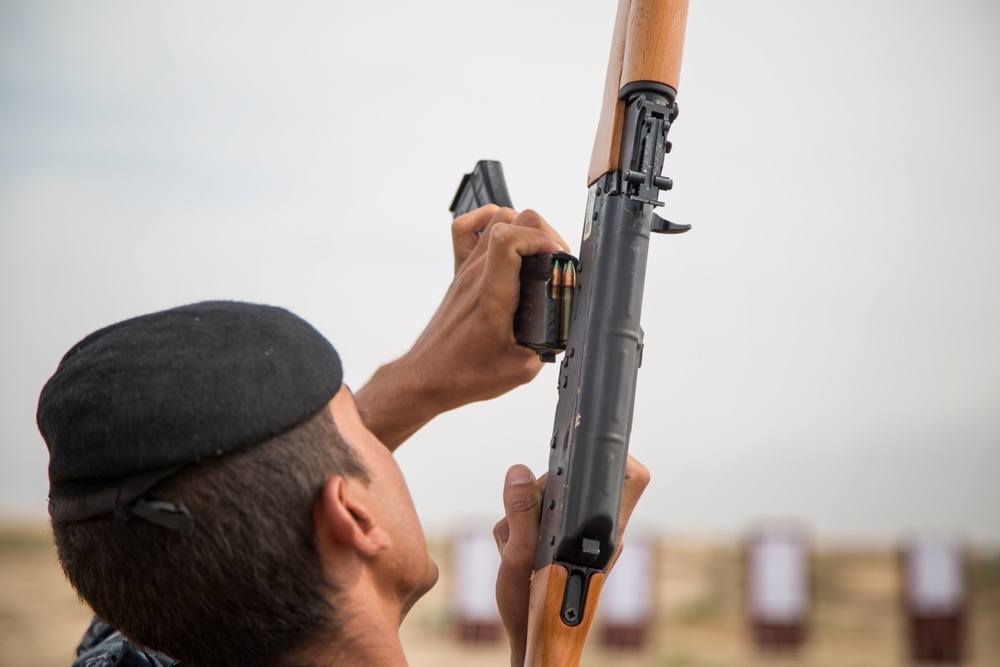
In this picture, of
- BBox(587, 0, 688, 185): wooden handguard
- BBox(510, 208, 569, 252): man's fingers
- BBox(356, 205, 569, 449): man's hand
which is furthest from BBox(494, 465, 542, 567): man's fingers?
BBox(587, 0, 688, 185): wooden handguard

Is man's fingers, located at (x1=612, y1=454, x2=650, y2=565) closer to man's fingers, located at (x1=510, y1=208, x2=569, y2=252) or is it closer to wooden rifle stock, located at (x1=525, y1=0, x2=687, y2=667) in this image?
wooden rifle stock, located at (x1=525, y1=0, x2=687, y2=667)

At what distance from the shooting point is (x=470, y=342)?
5.46 feet

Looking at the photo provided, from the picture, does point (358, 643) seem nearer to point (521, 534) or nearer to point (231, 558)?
point (231, 558)

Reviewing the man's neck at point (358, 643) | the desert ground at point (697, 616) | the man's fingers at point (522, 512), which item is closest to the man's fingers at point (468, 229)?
the man's fingers at point (522, 512)

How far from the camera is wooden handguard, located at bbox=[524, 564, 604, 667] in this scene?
4.39ft

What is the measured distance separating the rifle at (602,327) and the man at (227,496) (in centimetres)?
21

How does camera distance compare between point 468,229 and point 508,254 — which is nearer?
point 508,254

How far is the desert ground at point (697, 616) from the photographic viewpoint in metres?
9.02

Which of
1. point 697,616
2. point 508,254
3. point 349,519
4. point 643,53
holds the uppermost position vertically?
point 697,616

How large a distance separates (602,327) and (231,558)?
23.1 inches

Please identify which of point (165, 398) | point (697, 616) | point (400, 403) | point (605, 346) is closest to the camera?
point (165, 398)

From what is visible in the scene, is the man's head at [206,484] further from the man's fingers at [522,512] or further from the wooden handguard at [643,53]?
the wooden handguard at [643,53]

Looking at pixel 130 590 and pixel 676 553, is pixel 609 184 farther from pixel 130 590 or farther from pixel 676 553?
pixel 676 553

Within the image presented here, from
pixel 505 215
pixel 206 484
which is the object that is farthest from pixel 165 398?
pixel 505 215
